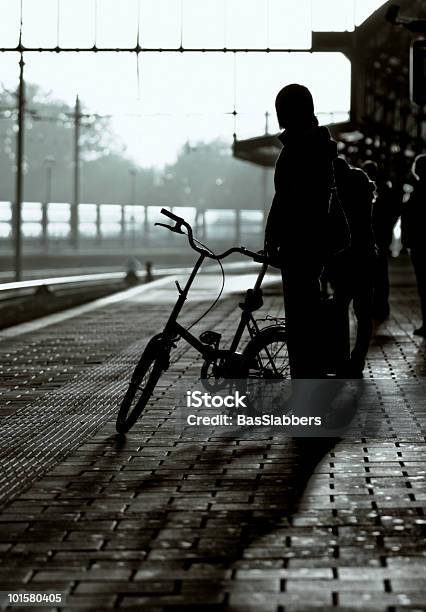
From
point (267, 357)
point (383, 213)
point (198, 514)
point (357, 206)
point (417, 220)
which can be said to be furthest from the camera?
point (383, 213)

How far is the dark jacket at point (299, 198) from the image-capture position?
706 centimetres

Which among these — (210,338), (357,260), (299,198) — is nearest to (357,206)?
(357,260)

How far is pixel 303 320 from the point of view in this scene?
7.13 metres

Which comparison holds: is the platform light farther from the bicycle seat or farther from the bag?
the bicycle seat

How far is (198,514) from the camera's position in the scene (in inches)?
201

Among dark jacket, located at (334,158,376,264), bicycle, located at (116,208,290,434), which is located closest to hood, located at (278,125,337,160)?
bicycle, located at (116,208,290,434)

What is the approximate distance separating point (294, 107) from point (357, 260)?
220cm

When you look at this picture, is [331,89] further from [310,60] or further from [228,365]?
[228,365]

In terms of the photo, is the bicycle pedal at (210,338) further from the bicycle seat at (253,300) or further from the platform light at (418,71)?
the platform light at (418,71)

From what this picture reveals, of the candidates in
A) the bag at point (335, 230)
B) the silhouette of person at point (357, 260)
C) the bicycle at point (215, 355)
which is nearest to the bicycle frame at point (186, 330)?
the bicycle at point (215, 355)

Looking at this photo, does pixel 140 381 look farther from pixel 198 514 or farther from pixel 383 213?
pixel 383 213

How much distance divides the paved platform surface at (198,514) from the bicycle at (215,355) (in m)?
0.23

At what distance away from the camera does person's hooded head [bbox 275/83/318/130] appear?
7031 millimetres

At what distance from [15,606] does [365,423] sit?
152 inches
